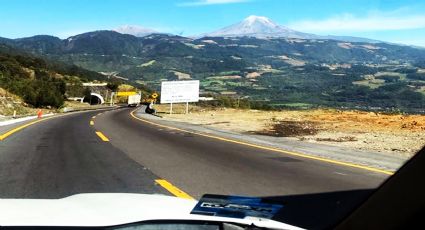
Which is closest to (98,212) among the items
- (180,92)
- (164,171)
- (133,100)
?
(164,171)

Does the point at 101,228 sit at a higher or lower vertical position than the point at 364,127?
higher

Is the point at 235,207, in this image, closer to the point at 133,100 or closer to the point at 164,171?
the point at 164,171

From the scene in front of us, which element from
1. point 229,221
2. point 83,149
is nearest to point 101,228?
point 229,221

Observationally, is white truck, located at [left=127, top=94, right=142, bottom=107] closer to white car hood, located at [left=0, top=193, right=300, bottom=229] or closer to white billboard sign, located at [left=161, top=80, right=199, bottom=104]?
white billboard sign, located at [left=161, top=80, right=199, bottom=104]

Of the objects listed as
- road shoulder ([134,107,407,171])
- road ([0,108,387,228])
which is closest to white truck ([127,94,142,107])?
road shoulder ([134,107,407,171])

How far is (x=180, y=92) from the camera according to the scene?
50.0 metres

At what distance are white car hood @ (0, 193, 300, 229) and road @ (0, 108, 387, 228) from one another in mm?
4206

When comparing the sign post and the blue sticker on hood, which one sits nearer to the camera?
the blue sticker on hood

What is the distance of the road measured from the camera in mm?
8258

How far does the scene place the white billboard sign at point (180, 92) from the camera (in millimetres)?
49688

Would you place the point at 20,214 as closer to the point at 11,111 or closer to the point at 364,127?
the point at 364,127

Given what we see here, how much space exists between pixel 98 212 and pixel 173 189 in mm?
5279

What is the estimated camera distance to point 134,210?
3.18 meters

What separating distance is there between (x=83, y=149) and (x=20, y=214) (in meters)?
11.4
